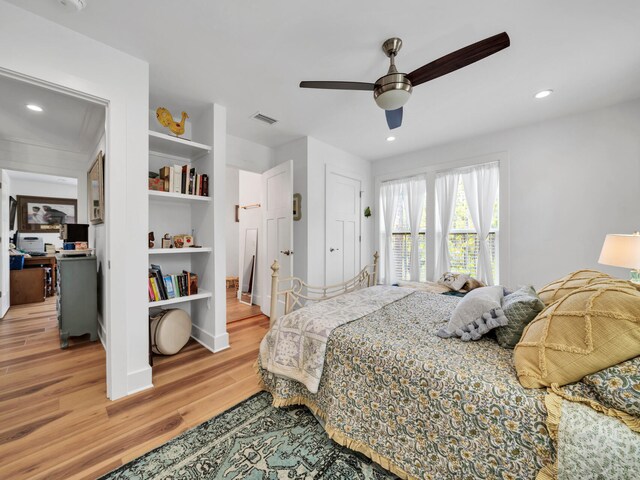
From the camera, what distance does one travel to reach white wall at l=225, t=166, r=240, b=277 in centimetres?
560

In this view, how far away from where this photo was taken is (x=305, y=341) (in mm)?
1626

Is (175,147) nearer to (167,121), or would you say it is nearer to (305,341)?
(167,121)

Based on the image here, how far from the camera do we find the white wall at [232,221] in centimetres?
560

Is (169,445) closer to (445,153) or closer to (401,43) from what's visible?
(401,43)

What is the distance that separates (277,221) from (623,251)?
132 inches

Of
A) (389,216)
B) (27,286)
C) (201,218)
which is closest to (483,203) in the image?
(389,216)

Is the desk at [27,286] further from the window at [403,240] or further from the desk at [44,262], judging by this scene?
the window at [403,240]

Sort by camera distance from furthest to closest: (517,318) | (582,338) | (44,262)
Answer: (44,262) < (517,318) < (582,338)

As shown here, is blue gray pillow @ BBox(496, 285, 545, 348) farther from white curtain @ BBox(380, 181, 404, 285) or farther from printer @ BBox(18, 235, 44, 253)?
printer @ BBox(18, 235, 44, 253)

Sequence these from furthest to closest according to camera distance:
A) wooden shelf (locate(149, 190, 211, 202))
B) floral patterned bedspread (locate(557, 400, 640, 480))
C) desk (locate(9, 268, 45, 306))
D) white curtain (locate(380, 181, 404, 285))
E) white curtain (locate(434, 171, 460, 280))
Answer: white curtain (locate(380, 181, 404, 285)) → desk (locate(9, 268, 45, 306)) → white curtain (locate(434, 171, 460, 280)) → wooden shelf (locate(149, 190, 211, 202)) → floral patterned bedspread (locate(557, 400, 640, 480))

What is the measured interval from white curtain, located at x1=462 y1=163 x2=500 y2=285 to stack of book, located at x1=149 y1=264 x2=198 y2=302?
11.8ft

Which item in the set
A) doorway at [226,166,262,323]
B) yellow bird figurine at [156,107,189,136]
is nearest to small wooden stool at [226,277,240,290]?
doorway at [226,166,262,323]

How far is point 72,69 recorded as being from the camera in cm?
172

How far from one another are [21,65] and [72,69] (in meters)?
0.25
